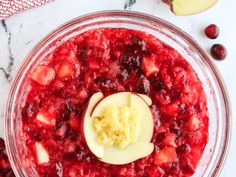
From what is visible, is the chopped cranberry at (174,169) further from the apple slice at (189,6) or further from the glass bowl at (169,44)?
the apple slice at (189,6)

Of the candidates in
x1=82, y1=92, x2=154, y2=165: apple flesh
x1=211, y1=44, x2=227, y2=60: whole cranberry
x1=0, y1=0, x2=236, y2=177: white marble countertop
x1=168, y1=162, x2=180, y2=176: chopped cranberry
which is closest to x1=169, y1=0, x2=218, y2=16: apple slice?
x1=0, y1=0, x2=236, y2=177: white marble countertop

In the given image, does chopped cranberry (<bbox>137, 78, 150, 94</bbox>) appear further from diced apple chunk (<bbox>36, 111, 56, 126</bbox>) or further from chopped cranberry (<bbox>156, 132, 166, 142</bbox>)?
diced apple chunk (<bbox>36, 111, 56, 126</bbox>)

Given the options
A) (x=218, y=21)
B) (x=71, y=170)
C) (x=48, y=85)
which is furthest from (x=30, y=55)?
(x=218, y=21)

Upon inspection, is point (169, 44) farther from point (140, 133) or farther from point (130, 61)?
point (140, 133)

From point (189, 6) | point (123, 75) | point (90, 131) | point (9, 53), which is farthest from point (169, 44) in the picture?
point (9, 53)

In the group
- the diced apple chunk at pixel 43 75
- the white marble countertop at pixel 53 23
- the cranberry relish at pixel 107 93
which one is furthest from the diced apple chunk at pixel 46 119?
the white marble countertop at pixel 53 23
